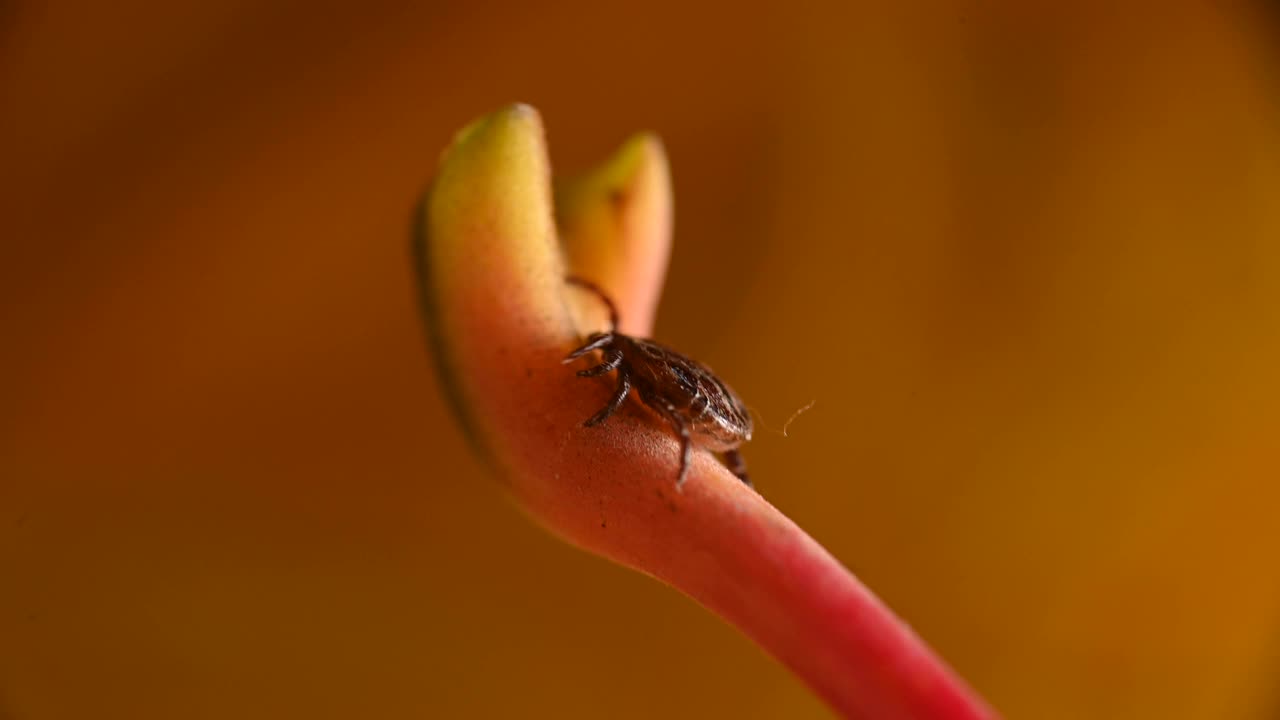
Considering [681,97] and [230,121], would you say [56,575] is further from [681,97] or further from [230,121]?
[681,97]

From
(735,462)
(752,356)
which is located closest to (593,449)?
(735,462)

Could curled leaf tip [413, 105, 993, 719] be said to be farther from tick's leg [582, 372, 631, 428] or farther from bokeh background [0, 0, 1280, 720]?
bokeh background [0, 0, 1280, 720]

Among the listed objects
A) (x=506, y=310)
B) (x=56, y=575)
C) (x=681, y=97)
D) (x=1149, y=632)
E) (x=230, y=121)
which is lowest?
(x=56, y=575)

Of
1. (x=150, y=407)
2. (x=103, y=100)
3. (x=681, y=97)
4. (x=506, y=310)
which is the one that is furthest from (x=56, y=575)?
(x=681, y=97)

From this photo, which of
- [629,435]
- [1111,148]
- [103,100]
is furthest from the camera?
[1111,148]

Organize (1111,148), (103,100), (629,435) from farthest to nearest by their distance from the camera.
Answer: (1111,148) < (103,100) < (629,435)

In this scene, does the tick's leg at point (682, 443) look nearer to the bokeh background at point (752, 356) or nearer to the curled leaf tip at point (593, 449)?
the curled leaf tip at point (593, 449)

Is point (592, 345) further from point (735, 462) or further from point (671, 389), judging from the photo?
point (735, 462)

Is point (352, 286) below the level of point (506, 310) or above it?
above
